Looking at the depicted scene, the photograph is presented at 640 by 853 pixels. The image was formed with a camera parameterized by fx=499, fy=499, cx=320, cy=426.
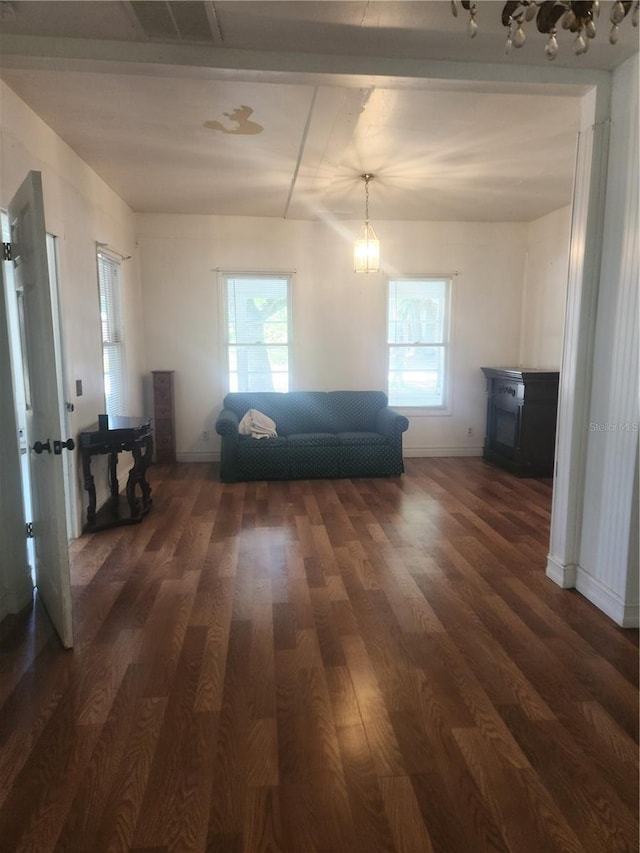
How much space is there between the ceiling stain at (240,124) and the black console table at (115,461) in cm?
223

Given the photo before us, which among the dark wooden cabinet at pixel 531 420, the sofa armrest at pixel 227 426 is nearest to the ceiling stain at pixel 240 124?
the sofa armrest at pixel 227 426

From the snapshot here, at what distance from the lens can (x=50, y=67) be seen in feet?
7.80

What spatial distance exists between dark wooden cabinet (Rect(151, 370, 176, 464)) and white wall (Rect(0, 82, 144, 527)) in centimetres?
131

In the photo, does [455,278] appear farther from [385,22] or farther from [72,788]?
[72,788]

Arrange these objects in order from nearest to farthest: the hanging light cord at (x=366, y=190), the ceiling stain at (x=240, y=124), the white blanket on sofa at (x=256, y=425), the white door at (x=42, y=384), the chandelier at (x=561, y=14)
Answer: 1. the chandelier at (x=561, y=14)
2. the white door at (x=42, y=384)
3. the ceiling stain at (x=240, y=124)
4. the hanging light cord at (x=366, y=190)
5. the white blanket on sofa at (x=256, y=425)

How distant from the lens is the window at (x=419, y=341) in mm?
6078

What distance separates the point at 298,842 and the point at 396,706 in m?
0.64

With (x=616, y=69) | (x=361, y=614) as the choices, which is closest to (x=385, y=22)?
(x=616, y=69)

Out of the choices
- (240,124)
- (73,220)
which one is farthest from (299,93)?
(73,220)

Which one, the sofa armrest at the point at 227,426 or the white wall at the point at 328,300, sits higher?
the white wall at the point at 328,300

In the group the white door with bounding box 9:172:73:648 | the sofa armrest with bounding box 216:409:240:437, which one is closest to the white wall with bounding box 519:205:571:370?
the sofa armrest with bounding box 216:409:240:437

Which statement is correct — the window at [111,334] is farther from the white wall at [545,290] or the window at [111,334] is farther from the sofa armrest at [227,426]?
the white wall at [545,290]

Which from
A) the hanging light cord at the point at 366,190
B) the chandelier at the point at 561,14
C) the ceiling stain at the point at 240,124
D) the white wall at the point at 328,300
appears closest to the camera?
the chandelier at the point at 561,14

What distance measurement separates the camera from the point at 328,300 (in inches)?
234
